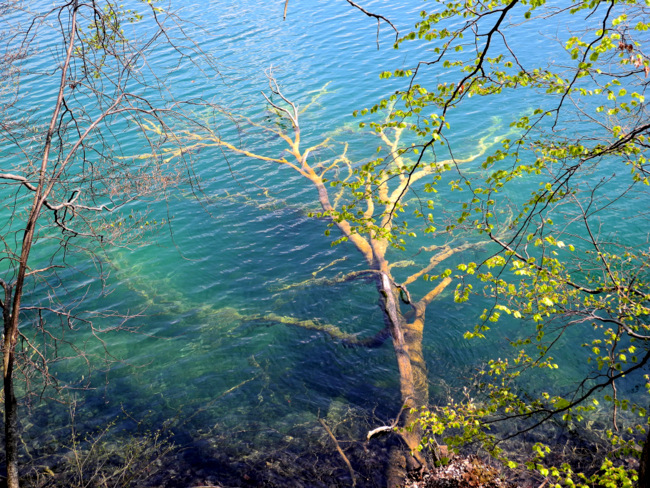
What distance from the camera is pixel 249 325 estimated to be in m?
12.1

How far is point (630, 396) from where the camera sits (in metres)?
9.51

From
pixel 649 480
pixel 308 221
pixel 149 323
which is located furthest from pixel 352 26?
pixel 649 480

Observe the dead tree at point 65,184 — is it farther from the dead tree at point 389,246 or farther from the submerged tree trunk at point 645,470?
the submerged tree trunk at point 645,470

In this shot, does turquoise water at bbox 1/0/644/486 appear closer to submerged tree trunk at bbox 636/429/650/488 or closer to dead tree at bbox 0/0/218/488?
dead tree at bbox 0/0/218/488

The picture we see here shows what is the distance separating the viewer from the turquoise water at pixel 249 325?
9.48 m

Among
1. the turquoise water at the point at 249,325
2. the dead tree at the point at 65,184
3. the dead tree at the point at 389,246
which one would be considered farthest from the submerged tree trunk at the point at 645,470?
the dead tree at the point at 65,184

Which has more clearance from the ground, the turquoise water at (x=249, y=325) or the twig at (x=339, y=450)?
the turquoise water at (x=249, y=325)

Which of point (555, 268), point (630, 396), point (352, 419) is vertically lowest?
point (630, 396)

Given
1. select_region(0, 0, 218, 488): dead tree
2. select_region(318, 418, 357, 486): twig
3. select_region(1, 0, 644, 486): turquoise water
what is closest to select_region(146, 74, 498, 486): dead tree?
select_region(1, 0, 644, 486): turquoise water

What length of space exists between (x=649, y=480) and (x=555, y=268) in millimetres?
3123

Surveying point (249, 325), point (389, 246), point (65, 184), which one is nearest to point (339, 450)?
point (249, 325)

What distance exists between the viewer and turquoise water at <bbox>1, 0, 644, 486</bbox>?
9477mm

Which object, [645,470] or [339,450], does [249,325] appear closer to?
[339,450]

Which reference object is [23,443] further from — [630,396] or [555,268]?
[630,396]
